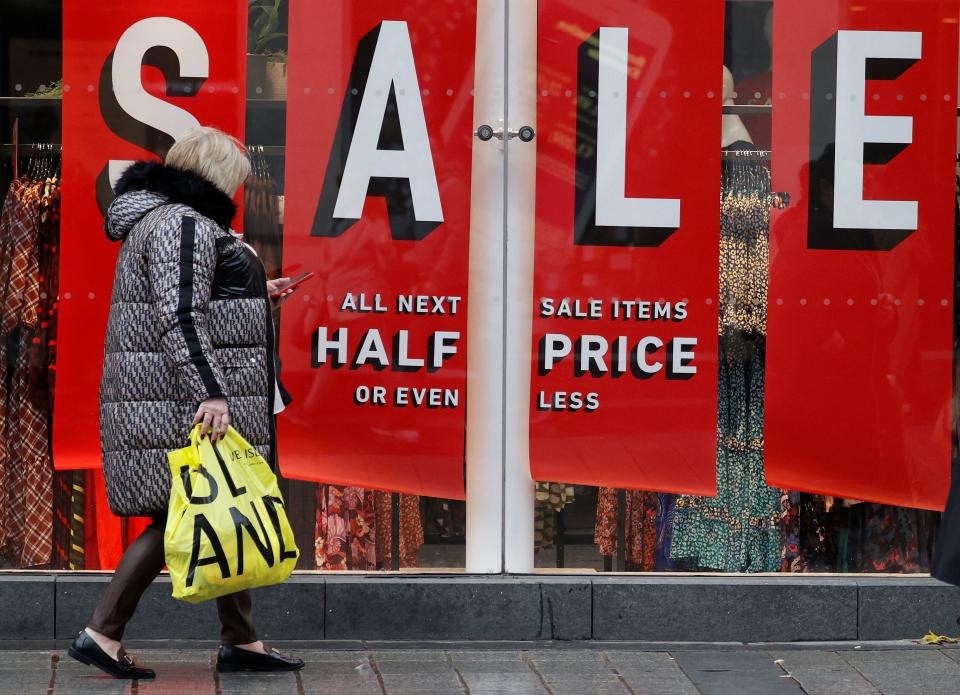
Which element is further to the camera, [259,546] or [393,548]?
[393,548]

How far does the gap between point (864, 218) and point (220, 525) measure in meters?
3.07

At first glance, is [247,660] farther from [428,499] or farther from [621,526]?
[621,526]

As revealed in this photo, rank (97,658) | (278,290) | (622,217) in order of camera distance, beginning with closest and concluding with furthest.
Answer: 1. (97,658)
2. (278,290)
3. (622,217)

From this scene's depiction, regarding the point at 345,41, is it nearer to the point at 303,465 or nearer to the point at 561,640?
the point at 303,465

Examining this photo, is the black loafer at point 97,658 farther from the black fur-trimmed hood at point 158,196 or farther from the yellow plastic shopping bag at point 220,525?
the black fur-trimmed hood at point 158,196

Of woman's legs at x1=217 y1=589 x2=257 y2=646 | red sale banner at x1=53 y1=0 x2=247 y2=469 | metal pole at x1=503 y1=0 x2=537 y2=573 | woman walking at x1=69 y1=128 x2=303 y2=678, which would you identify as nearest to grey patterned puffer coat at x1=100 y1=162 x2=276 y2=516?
woman walking at x1=69 y1=128 x2=303 y2=678

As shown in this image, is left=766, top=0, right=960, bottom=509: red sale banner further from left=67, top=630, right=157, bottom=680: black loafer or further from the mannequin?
left=67, top=630, right=157, bottom=680: black loafer

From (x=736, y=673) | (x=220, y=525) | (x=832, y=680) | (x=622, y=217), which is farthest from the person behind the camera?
(x=622, y=217)

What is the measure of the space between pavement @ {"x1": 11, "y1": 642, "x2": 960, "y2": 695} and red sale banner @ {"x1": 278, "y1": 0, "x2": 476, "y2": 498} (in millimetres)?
1034

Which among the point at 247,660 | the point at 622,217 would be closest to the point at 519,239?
the point at 622,217

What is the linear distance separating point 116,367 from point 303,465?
1.34 metres

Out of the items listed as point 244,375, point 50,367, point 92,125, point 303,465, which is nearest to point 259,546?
point 244,375

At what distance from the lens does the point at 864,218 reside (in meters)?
6.24

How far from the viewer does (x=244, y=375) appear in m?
5.13
